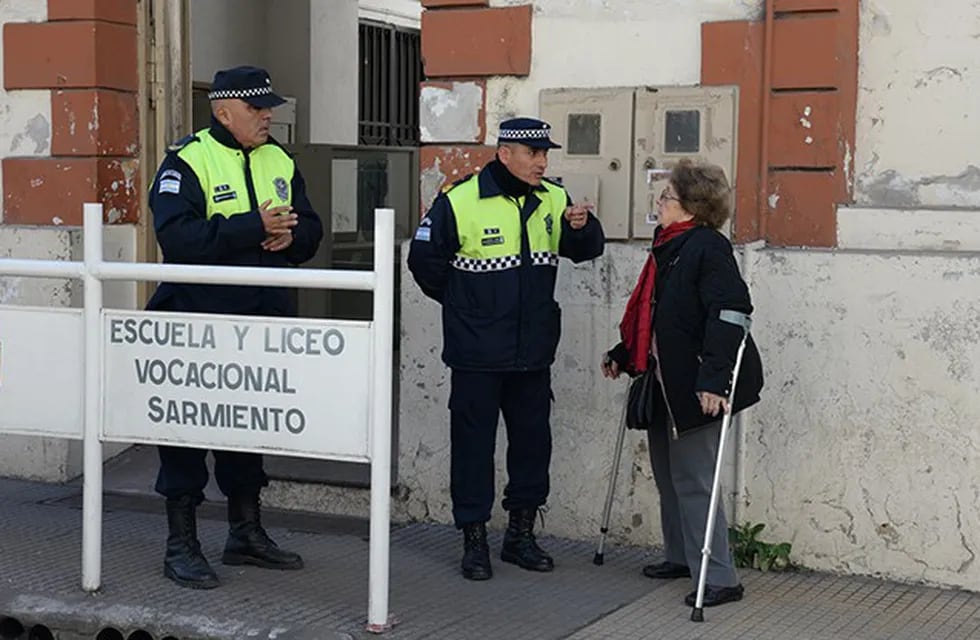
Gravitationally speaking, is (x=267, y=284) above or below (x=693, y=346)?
above

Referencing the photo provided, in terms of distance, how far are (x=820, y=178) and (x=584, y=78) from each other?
Answer: 117cm

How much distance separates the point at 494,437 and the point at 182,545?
1.34 m

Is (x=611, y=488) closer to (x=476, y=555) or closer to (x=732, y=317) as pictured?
(x=476, y=555)

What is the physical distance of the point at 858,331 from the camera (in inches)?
257

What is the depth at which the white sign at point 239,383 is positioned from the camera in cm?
567

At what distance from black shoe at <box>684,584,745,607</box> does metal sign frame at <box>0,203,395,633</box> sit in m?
1.21

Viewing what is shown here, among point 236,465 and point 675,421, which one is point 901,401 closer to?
point 675,421

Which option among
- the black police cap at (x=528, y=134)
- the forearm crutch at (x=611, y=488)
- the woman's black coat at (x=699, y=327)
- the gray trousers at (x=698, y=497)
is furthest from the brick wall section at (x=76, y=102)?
the gray trousers at (x=698, y=497)

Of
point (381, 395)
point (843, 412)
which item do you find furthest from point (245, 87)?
point (843, 412)

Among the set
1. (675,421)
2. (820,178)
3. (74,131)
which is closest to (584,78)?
(820,178)

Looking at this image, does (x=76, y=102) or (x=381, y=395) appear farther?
(x=76, y=102)

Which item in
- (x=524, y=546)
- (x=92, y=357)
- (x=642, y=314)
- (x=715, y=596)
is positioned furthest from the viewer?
(x=524, y=546)

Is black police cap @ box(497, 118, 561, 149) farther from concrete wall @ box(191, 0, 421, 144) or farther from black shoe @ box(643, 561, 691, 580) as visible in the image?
concrete wall @ box(191, 0, 421, 144)

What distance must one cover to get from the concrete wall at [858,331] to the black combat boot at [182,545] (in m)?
1.56
